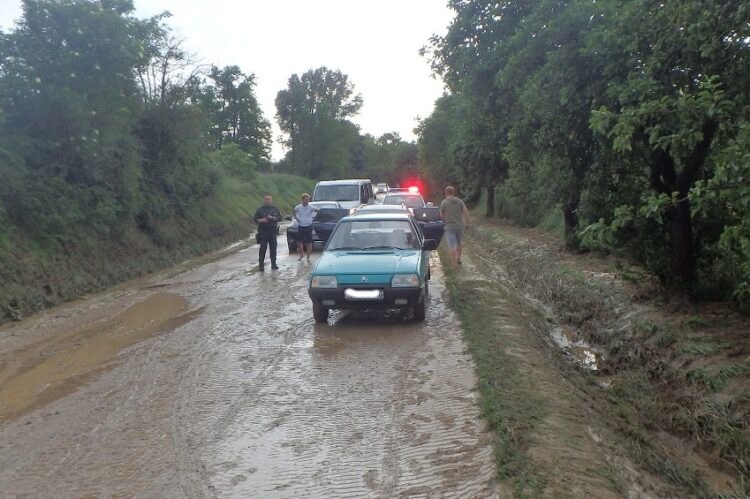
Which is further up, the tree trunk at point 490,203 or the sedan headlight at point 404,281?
the sedan headlight at point 404,281

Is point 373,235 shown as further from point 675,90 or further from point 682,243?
point 675,90

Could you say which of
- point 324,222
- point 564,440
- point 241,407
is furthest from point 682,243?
point 324,222

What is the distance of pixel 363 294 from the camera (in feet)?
29.7

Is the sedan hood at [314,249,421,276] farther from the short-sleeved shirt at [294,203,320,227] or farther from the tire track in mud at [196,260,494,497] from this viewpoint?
the short-sleeved shirt at [294,203,320,227]

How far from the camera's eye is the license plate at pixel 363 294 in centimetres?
903

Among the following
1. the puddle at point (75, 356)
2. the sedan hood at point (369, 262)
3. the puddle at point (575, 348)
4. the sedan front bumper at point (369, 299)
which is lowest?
the puddle at point (575, 348)

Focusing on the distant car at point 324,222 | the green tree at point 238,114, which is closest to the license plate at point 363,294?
the distant car at point 324,222

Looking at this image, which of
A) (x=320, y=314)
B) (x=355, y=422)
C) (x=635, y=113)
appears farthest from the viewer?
(x=320, y=314)

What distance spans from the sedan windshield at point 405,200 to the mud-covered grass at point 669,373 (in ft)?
33.5

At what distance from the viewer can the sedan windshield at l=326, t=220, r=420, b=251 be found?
411 inches

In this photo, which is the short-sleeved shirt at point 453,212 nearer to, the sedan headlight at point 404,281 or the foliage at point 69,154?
the sedan headlight at point 404,281

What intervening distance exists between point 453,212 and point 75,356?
8200mm

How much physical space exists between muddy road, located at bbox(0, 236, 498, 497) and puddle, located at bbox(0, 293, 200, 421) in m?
0.03

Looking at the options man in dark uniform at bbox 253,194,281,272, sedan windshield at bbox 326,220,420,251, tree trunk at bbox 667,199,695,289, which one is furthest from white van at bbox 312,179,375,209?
tree trunk at bbox 667,199,695,289
